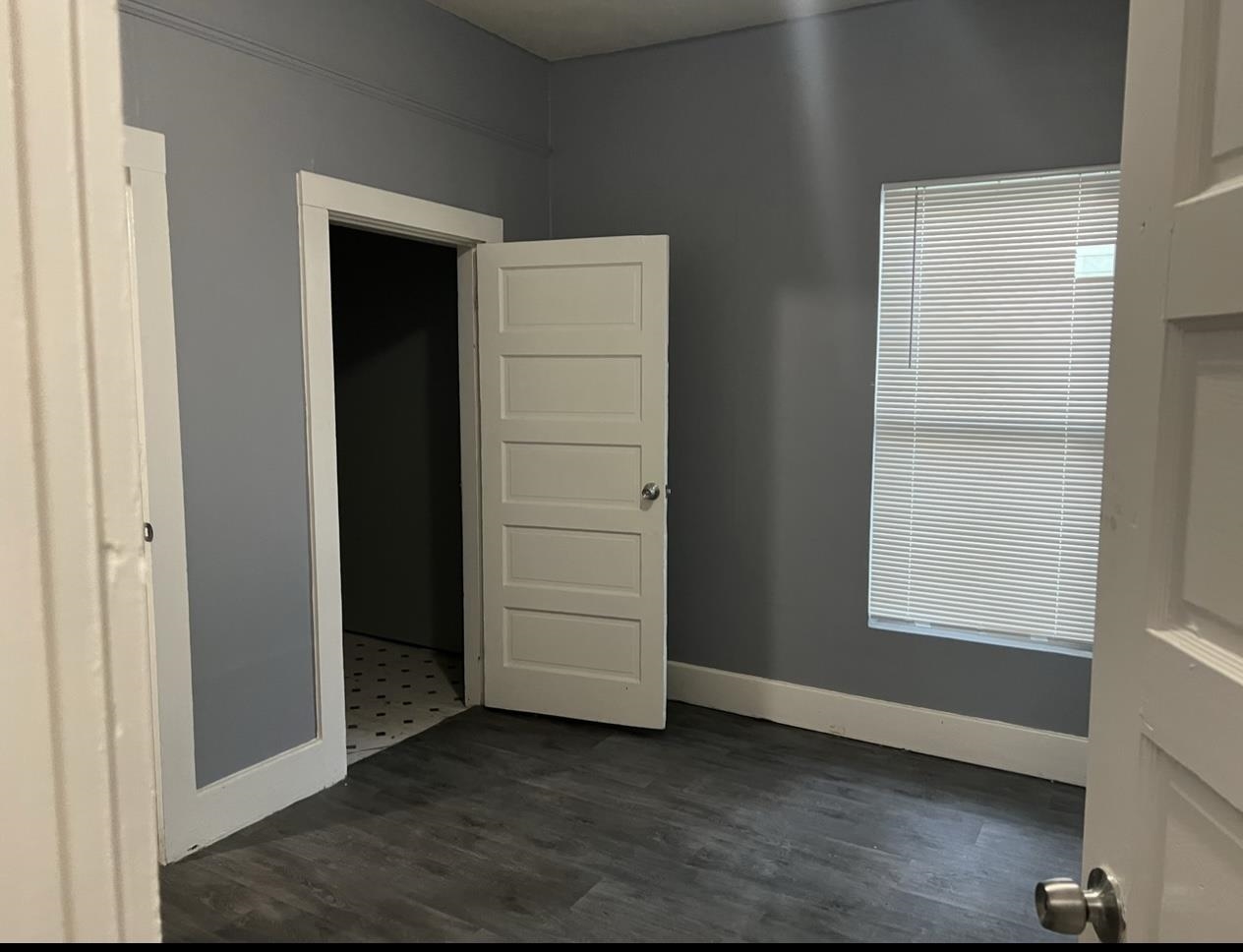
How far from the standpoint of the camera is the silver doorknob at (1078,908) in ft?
2.69

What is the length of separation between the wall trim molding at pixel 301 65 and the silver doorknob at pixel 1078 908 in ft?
9.21

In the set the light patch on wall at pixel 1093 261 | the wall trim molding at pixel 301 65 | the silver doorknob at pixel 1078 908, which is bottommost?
the silver doorknob at pixel 1078 908

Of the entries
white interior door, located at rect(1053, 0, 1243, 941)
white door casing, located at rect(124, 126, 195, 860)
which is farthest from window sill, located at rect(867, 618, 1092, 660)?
white interior door, located at rect(1053, 0, 1243, 941)

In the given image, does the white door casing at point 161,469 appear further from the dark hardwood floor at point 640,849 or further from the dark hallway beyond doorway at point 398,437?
the dark hallway beyond doorway at point 398,437

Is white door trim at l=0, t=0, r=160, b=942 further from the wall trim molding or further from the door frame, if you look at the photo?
the door frame

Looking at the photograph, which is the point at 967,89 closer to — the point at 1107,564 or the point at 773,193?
the point at 773,193

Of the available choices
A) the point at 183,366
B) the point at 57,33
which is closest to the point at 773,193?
the point at 183,366

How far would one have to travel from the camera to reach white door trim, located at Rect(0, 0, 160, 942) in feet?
1.91

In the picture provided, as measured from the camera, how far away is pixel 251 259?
2.80 metres

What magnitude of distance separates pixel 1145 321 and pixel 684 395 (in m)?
3.08

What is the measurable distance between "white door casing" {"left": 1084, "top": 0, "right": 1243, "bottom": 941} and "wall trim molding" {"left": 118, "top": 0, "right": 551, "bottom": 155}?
8.31 ft

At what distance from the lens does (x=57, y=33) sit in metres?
0.59

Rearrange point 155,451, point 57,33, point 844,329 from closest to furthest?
point 57,33 → point 155,451 → point 844,329

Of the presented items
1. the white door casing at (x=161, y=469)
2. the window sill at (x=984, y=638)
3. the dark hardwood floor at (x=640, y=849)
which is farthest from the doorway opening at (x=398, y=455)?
the window sill at (x=984, y=638)
